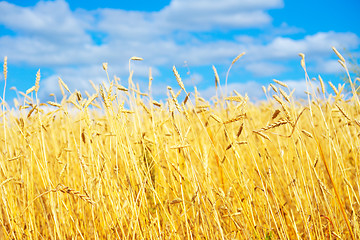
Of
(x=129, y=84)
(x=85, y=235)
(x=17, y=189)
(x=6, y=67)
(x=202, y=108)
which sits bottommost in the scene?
(x=85, y=235)

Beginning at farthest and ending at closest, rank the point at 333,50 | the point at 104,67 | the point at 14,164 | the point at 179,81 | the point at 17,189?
the point at 14,164 → the point at 17,189 → the point at 333,50 → the point at 104,67 → the point at 179,81

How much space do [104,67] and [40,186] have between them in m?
1.76

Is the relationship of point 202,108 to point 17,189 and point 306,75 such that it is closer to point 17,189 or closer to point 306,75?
point 306,75

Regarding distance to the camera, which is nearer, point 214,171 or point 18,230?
point 18,230

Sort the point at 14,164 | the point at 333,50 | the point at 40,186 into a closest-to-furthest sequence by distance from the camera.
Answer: the point at 333,50, the point at 14,164, the point at 40,186

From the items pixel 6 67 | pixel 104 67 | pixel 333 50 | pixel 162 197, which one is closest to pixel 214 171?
pixel 162 197

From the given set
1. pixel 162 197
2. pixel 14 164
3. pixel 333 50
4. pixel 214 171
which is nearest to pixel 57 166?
pixel 14 164

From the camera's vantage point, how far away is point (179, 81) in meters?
1.19

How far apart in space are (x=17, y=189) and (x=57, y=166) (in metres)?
0.50

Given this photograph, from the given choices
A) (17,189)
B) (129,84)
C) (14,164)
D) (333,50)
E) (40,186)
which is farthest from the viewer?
(40,186)

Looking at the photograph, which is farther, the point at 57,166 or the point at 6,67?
the point at 57,166

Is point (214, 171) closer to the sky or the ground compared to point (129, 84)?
closer to the ground

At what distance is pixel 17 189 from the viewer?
2098mm

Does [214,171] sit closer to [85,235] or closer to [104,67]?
[85,235]
